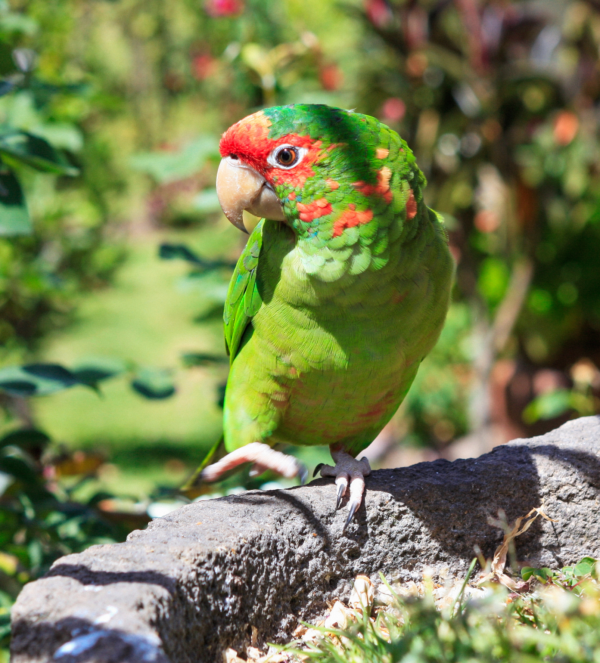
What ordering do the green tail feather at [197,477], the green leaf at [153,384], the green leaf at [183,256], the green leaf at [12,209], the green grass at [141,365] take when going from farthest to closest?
the green grass at [141,365] < the green leaf at [183,256] < the green leaf at [153,384] < the green tail feather at [197,477] < the green leaf at [12,209]

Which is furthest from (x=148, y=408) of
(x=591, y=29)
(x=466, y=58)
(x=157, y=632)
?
(x=157, y=632)

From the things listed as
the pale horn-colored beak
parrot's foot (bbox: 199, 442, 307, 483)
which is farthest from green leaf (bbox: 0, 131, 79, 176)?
parrot's foot (bbox: 199, 442, 307, 483)

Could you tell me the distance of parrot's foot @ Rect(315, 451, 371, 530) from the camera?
1447 mm

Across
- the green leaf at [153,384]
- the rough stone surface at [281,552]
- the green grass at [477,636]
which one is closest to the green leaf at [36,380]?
the green leaf at [153,384]

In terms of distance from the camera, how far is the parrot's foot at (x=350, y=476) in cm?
145

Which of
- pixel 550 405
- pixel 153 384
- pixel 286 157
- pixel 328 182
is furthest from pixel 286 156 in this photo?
pixel 550 405

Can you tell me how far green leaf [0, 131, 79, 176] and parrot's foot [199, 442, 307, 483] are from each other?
0.89 meters

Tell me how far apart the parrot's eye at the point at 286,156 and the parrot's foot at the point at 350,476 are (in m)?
0.75

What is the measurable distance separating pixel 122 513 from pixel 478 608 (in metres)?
1.34

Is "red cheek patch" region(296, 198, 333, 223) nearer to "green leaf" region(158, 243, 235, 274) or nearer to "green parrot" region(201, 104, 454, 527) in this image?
"green parrot" region(201, 104, 454, 527)

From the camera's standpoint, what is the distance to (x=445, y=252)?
5.58 feet

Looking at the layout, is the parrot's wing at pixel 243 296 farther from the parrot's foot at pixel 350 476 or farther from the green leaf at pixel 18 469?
the green leaf at pixel 18 469

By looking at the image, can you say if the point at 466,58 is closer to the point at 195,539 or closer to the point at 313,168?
the point at 313,168

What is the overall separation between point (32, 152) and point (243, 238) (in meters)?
1.29
